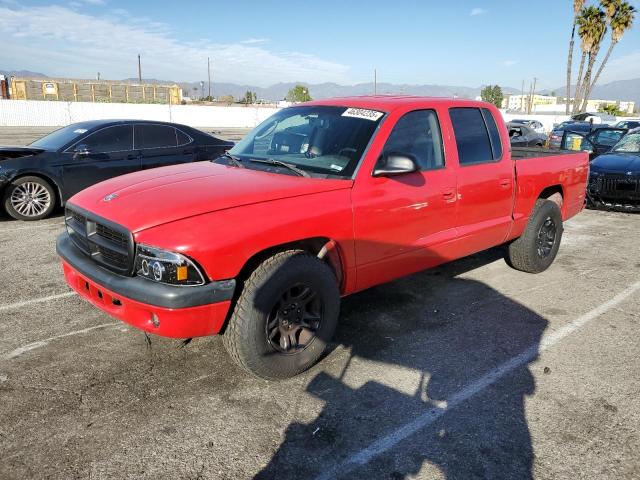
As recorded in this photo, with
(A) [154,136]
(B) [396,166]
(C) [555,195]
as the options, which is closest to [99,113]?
(A) [154,136]

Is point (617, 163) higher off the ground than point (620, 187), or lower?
higher

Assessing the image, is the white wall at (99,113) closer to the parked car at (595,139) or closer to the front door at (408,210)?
the parked car at (595,139)

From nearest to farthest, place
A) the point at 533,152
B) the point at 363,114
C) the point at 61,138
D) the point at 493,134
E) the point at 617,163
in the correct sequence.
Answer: the point at 363,114
the point at 493,134
the point at 533,152
the point at 61,138
the point at 617,163

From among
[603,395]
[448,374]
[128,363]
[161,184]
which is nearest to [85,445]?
[128,363]

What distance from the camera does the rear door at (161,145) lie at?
7824mm

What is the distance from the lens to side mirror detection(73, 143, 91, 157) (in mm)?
7352

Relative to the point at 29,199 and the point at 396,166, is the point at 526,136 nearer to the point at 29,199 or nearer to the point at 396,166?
the point at 29,199

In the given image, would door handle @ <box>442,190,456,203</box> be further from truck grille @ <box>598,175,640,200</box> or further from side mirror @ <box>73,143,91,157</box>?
truck grille @ <box>598,175,640,200</box>

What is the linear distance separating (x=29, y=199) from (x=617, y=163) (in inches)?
377

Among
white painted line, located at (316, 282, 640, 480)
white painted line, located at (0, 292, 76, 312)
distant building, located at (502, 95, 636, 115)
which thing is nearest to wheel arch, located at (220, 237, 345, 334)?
white painted line, located at (316, 282, 640, 480)

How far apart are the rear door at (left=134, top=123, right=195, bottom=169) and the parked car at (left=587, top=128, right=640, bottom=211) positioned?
23.2 ft

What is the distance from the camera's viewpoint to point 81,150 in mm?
7379

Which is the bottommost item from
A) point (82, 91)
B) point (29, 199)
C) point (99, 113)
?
point (29, 199)

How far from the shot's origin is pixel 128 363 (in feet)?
11.0
